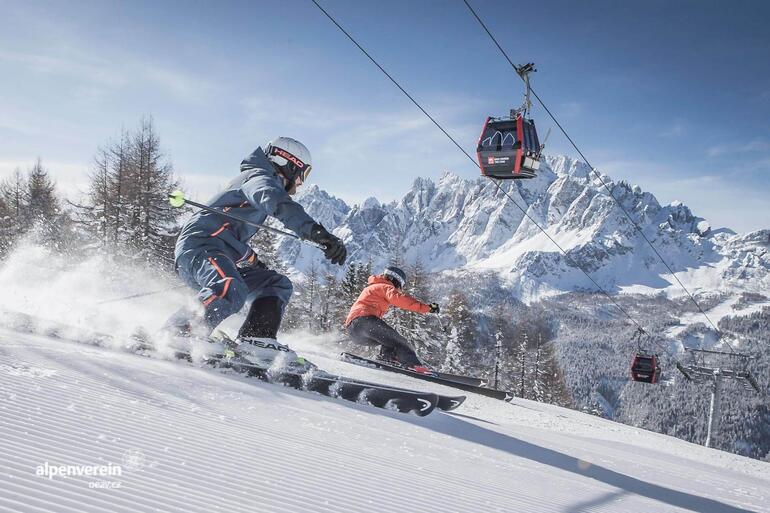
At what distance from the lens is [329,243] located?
4379mm

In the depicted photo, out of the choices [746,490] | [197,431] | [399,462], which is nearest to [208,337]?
[197,431]

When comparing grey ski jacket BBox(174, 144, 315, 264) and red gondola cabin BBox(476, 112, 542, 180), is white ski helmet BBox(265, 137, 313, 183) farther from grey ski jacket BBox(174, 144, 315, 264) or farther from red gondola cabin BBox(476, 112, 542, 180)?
red gondola cabin BBox(476, 112, 542, 180)

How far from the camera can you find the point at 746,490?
4676mm

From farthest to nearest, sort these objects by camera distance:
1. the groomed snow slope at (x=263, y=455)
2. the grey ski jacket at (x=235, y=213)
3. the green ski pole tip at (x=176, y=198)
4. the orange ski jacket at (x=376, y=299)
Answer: the orange ski jacket at (x=376, y=299)
the grey ski jacket at (x=235, y=213)
the green ski pole tip at (x=176, y=198)
the groomed snow slope at (x=263, y=455)

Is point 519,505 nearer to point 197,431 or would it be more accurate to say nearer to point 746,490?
point 197,431

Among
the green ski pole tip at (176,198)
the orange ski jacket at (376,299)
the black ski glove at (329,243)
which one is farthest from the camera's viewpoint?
the orange ski jacket at (376,299)

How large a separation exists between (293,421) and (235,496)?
1506 mm

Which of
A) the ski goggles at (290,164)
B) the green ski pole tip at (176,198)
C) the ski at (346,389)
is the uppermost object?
the ski goggles at (290,164)

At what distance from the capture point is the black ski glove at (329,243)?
4324 millimetres

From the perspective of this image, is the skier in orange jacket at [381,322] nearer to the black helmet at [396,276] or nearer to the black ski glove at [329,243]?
the black helmet at [396,276]

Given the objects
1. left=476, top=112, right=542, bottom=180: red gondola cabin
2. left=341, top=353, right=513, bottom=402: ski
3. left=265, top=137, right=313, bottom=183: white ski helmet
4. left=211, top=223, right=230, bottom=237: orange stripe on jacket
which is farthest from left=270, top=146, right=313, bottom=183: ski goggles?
left=476, top=112, right=542, bottom=180: red gondola cabin

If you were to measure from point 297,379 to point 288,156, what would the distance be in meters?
2.29

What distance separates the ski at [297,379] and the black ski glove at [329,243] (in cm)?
128

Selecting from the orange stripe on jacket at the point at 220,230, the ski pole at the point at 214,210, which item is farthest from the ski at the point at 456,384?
the orange stripe on jacket at the point at 220,230
